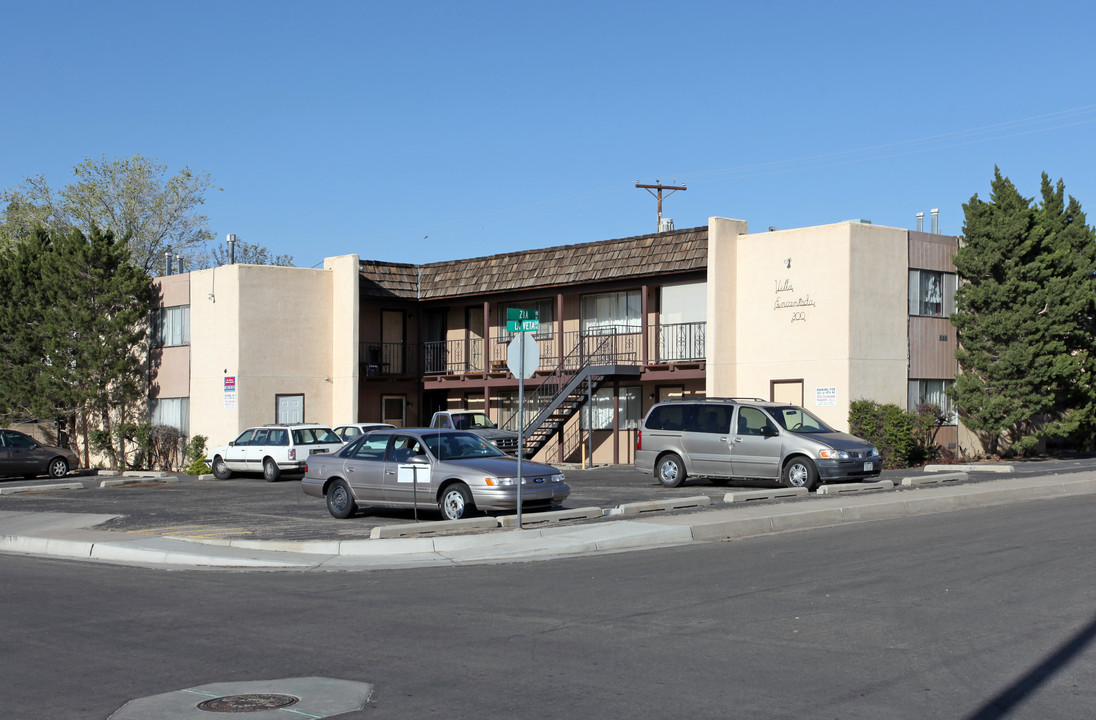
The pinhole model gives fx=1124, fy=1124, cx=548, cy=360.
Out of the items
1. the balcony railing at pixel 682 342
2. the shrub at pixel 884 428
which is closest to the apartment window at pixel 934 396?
the shrub at pixel 884 428

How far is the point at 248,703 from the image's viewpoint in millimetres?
7211

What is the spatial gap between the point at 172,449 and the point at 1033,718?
116ft

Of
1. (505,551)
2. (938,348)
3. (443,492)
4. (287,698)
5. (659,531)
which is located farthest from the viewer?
(938,348)

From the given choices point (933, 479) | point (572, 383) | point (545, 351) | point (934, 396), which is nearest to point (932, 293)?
point (934, 396)

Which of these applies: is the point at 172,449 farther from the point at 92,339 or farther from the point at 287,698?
the point at 287,698

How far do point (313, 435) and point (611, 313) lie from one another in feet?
34.0

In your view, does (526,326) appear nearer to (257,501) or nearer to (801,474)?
(801,474)

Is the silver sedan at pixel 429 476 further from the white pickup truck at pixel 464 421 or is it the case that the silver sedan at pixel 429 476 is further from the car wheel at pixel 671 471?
the white pickup truck at pixel 464 421

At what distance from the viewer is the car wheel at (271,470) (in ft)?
102

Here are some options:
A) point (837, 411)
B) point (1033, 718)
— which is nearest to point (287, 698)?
point (1033, 718)

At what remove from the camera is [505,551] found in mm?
14875

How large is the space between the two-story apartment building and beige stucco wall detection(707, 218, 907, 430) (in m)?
0.05

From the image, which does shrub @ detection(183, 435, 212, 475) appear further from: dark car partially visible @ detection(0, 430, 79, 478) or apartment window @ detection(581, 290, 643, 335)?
apartment window @ detection(581, 290, 643, 335)

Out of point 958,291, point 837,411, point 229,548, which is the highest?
point 958,291
